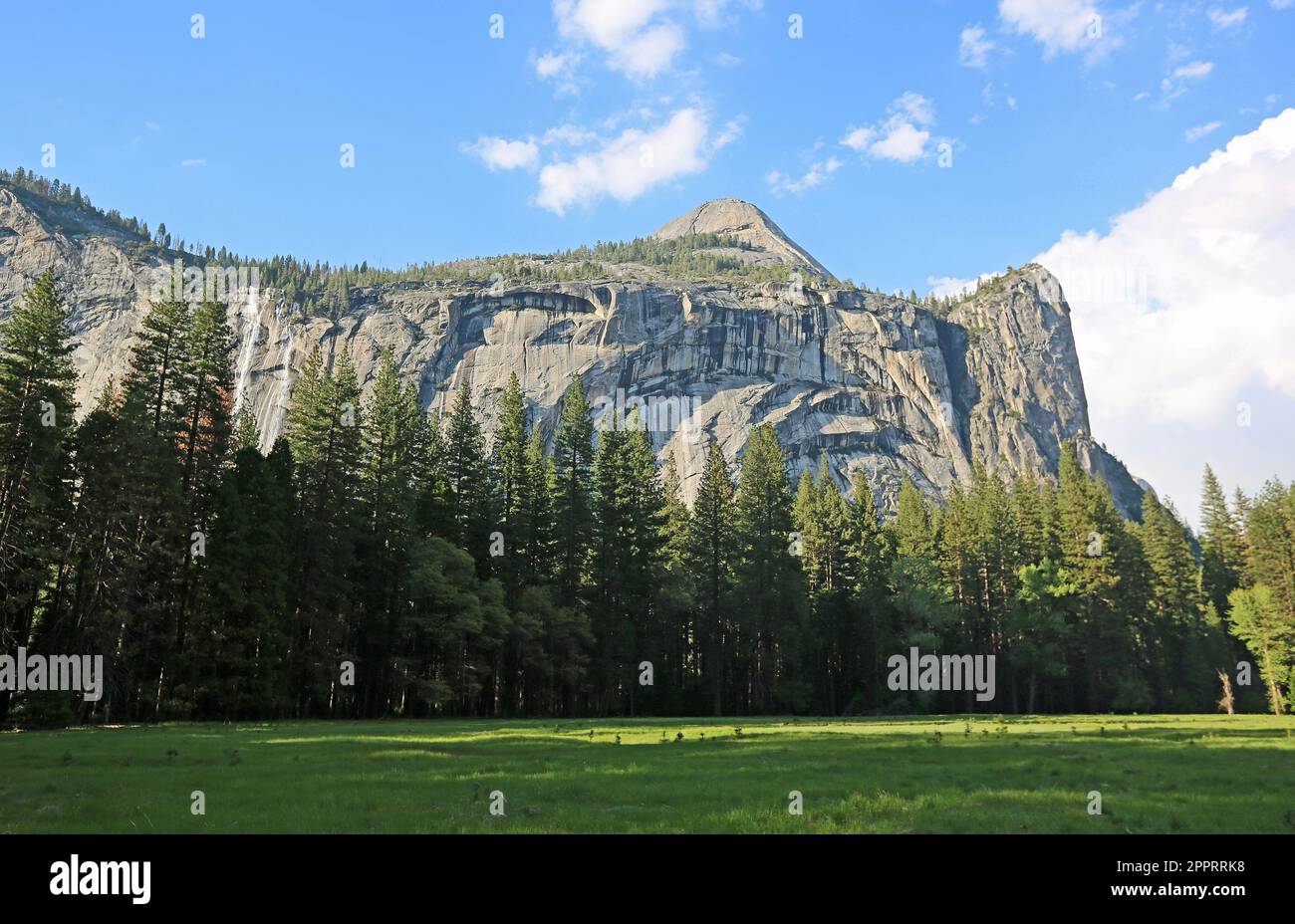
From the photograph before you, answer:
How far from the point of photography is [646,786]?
14531 mm

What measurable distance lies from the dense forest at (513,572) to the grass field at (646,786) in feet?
53.8

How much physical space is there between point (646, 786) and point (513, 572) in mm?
47666

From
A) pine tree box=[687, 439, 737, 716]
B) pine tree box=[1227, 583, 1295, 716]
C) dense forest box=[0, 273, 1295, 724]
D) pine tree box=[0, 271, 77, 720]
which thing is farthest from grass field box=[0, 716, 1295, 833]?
pine tree box=[1227, 583, 1295, 716]

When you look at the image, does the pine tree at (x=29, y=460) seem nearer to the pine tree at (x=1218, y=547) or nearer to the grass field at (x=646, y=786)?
the grass field at (x=646, y=786)

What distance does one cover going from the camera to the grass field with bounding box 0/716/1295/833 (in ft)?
36.5

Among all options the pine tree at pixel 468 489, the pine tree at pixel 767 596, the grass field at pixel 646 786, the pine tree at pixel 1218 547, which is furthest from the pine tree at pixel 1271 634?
the pine tree at pixel 468 489

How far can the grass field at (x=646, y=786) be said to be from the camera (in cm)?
1113

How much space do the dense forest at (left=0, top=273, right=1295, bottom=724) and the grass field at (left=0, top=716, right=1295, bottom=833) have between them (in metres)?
16.4

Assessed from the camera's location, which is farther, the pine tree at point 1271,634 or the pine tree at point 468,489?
the pine tree at point 1271,634
